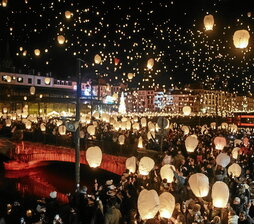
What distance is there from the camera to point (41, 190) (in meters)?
22.7

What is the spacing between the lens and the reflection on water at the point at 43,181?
21719 millimetres

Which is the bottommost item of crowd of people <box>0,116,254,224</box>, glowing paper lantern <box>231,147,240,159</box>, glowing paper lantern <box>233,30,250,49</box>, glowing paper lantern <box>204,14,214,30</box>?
crowd of people <box>0,116,254,224</box>

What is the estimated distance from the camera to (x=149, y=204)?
742 cm

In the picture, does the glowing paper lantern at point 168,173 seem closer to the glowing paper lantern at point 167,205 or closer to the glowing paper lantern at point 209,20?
the glowing paper lantern at point 167,205

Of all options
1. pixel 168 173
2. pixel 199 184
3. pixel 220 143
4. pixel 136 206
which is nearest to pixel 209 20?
pixel 168 173

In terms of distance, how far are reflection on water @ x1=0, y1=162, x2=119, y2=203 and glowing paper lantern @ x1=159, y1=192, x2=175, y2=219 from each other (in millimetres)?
14350

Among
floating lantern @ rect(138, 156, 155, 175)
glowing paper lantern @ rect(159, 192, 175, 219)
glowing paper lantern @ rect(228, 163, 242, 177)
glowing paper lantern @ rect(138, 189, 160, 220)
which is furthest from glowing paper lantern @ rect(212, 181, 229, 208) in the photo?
floating lantern @ rect(138, 156, 155, 175)

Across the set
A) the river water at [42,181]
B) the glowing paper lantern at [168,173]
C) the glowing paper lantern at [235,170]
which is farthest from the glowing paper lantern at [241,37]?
the river water at [42,181]

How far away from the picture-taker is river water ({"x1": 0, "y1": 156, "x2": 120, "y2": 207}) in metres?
21.4

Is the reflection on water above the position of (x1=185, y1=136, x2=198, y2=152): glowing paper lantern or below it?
below

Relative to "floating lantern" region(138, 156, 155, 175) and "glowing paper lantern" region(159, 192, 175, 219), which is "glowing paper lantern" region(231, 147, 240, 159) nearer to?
"floating lantern" region(138, 156, 155, 175)

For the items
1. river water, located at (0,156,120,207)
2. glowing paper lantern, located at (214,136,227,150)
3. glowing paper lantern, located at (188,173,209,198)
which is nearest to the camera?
glowing paper lantern, located at (188,173,209,198)

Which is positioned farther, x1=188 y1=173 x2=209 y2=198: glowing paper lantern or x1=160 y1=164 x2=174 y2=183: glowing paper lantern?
x1=160 y1=164 x2=174 y2=183: glowing paper lantern

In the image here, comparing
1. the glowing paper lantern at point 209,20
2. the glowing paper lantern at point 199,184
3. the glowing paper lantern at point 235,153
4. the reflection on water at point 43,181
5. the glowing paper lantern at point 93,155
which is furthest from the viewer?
the reflection on water at point 43,181
